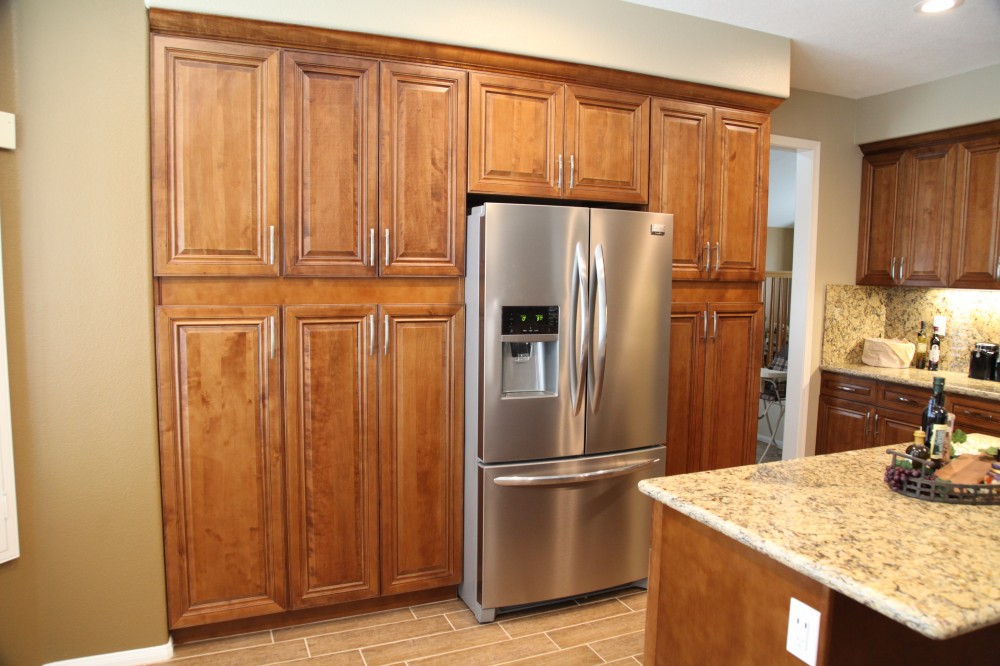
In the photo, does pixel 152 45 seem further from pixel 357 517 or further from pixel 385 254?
pixel 357 517

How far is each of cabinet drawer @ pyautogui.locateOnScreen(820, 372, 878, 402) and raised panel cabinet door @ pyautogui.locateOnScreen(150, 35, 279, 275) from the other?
136 inches

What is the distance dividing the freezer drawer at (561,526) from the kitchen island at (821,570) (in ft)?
3.21

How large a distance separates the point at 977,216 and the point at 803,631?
3408 millimetres

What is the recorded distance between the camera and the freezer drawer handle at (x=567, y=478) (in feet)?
8.78

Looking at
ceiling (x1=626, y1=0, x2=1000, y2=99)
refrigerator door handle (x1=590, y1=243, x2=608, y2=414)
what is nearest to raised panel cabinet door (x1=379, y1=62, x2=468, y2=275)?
refrigerator door handle (x1=590, y1=243, x2=608, y2=414)

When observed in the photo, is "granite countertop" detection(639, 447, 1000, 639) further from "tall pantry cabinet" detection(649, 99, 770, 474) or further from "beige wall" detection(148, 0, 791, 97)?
"beige wall" detection(148, 0, 791, 97)

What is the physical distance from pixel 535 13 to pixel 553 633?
8.35ft

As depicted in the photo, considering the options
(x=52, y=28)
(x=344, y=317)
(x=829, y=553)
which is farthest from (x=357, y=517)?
(x=52, y=28)

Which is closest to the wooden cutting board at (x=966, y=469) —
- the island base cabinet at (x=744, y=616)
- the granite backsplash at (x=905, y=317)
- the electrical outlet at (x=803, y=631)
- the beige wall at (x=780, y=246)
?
the island base cabinet at (x=744, y=616)

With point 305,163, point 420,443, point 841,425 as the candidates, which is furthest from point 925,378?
point 305,163

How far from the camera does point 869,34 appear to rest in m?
3.17

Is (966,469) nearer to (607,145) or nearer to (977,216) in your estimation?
(607,145)

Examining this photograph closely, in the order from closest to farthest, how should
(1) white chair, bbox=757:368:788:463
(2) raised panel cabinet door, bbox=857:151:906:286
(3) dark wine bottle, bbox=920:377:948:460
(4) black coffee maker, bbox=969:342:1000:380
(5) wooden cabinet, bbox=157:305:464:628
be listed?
(3) dark wine bottle, bbox=920:377:948:460 < (5) wooden cabinet, bbox=157:305:464:628 < (4) black coffee maker, bbox=969:342:1000:380 < (2) raised panel cabinet door, bbox=857:151:906:286 < (1) white chair, bbox=757:368:788:463

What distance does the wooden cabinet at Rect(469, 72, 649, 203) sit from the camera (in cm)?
273
